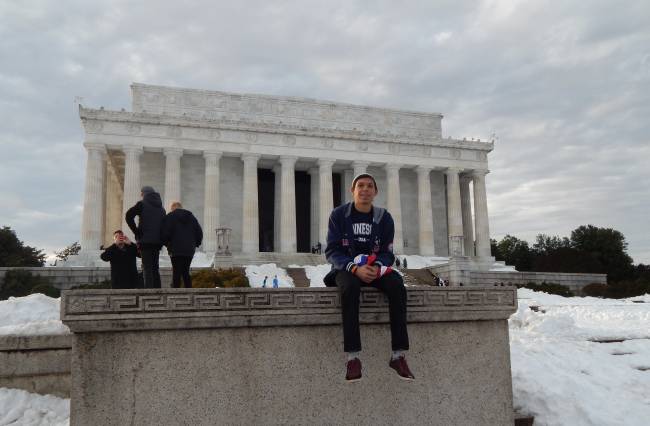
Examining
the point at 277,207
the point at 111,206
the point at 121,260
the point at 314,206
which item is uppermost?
the point at 111,206

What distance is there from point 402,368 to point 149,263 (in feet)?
21.2

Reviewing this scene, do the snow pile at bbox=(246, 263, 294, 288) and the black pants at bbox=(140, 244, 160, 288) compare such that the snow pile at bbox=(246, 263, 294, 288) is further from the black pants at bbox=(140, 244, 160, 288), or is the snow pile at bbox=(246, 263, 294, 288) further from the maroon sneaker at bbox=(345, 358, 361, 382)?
the maroon sneaker at bbox=(345, 358, 361, 382)

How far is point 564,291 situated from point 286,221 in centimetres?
2470

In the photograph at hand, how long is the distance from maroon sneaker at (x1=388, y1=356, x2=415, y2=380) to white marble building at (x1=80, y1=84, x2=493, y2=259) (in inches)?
1568

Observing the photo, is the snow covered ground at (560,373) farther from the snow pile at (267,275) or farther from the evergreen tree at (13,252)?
the evergreen tree at (13,252)

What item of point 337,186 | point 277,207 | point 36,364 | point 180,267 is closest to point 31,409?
point 36,364

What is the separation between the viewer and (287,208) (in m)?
49.9

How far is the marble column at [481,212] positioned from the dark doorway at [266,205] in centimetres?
2206

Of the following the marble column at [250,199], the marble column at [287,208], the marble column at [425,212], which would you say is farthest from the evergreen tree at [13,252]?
the marble column at [425,212]

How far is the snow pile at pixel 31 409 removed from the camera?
23.3ft

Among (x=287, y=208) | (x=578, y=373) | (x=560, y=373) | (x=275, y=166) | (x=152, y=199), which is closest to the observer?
(x=560, y=373)

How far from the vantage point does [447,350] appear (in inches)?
247

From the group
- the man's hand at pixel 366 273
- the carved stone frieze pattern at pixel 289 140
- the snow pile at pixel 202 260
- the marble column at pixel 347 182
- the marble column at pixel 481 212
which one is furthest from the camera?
the marble column at pixel 481 212

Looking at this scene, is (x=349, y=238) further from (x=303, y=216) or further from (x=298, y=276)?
(x=303, y=216)
